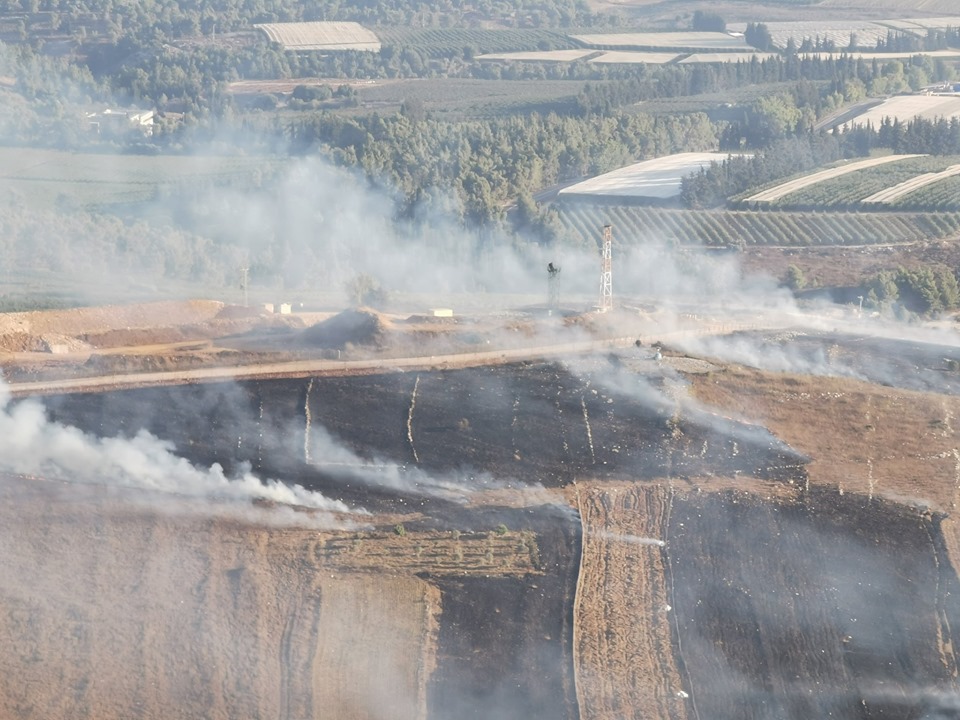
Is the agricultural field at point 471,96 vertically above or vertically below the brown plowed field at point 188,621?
above

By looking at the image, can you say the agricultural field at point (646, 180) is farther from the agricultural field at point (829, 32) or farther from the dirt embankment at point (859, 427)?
the agricultural field at point (829, 32)

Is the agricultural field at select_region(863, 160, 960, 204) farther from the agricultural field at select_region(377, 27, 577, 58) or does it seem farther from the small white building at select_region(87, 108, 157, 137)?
the agricultural field at select_region(377, 27, 577, 58)

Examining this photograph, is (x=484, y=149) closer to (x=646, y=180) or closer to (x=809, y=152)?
(x=646, y=180)

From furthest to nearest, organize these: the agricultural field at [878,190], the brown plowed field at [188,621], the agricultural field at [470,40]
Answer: the agricultural field at [470,40] → the agricultural field at [878,190] → the brown plowed field at [188,621]

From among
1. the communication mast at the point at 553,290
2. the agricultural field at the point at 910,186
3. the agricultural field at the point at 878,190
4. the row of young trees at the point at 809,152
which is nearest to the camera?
the communication mast at the point at 553,290

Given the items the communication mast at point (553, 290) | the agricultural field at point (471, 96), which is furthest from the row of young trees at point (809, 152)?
the agricultural field at point (471, 96)

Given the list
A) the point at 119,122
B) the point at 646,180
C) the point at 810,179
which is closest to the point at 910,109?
the point at 810,179

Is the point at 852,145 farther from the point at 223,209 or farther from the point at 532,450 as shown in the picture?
the point at 532,450

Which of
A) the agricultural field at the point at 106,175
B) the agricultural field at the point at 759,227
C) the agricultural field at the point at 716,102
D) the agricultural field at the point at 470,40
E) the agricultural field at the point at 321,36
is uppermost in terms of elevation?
the agricultural field at the point at 321,36
